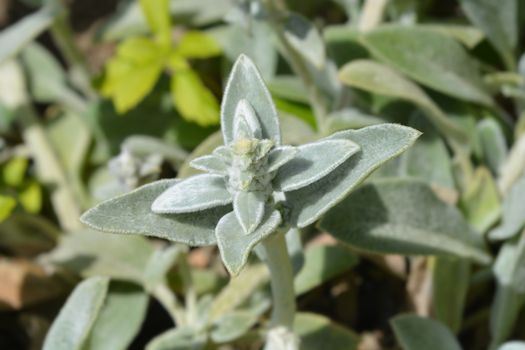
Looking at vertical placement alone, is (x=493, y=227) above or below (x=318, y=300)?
above

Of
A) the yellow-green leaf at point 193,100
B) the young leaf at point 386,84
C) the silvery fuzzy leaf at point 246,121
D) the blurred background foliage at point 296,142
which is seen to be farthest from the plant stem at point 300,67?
the silvery fuzzy leaf at point 246,121

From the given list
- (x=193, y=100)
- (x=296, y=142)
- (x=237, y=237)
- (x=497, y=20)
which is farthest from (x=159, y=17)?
(x=237, y=237)

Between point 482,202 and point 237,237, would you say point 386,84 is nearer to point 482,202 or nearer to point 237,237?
point 482,202

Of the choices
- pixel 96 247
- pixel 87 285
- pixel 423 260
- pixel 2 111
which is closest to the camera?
pixel 87 285

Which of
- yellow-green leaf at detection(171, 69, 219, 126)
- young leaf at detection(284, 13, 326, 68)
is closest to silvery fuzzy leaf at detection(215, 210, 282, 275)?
young leaf at detection(284, 13, 326, 68)

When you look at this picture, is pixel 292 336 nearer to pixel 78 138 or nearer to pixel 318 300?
pixel 318 300

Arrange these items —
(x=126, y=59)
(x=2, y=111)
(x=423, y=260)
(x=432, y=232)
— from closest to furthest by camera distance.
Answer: (x=432, y=232), (x=423, y=260), (x=126, y=59), (x=2, y=111)

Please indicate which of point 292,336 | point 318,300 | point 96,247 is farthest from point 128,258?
point 292,336

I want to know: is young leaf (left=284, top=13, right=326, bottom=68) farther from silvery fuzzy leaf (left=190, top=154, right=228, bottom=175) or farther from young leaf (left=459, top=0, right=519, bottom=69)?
silvery fuzzy leaf (left=190, top=154, right=228, bottom=175)

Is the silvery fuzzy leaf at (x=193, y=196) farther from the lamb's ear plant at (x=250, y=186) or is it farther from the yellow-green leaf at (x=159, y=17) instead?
the yellow-green leaf at (x=159, y=17)
